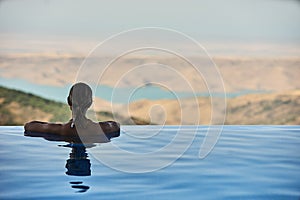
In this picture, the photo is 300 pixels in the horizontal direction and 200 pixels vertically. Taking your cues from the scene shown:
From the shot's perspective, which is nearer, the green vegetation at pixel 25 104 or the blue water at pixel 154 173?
the blue water at pixel 154 173

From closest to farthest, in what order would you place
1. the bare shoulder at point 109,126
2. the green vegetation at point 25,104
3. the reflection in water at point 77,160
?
the reflection in water at point 77,160, the bare shoulder at point 109,126, the green vegetation at point 25,104

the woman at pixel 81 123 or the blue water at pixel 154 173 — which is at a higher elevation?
the woman at pixel 81 123

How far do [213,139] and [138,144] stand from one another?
28.3 inches

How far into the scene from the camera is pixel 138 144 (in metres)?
2.65

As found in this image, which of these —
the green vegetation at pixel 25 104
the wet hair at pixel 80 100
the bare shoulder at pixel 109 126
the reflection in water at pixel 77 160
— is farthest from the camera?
the green vegetation at pixel 25 104

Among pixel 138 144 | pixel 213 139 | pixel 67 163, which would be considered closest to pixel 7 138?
pixel 138 144

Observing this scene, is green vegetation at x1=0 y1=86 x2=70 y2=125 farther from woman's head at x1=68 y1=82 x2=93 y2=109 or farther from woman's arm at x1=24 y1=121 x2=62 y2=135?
woman's head at x1=68 y1=82 x2=93 y2=109

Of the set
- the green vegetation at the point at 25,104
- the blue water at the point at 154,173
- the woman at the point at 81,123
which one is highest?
the green vegetation at the point at 25,104

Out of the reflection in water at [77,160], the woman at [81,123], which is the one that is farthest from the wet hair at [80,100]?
the reflection in water at [77,160]

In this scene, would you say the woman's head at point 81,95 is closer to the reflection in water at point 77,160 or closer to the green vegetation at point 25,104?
the reflection in water at point 77,160

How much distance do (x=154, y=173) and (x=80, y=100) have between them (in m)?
0.80

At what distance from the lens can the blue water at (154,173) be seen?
1.45m

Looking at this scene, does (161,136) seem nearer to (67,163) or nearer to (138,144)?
(138,144)

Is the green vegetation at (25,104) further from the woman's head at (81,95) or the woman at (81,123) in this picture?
the woman's head at (81,95)
